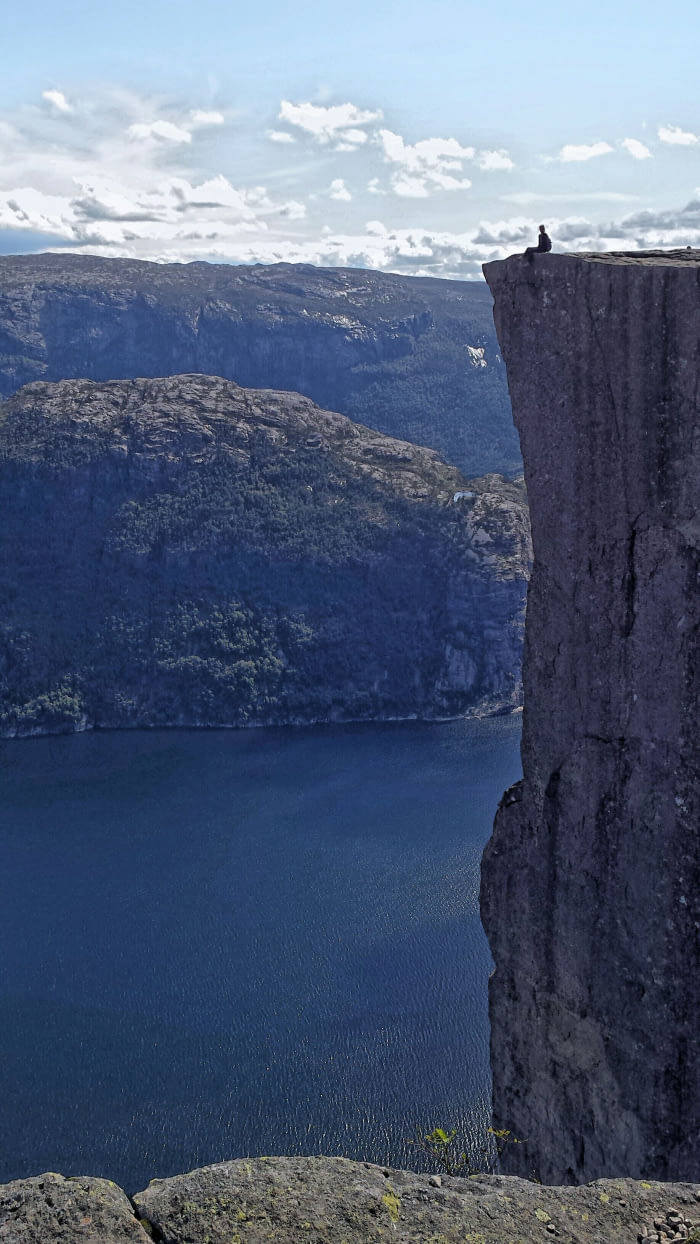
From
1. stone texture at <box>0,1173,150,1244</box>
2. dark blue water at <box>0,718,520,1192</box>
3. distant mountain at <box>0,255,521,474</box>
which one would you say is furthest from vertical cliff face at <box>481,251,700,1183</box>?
distant mountain at <box>0,255,521,474</box>

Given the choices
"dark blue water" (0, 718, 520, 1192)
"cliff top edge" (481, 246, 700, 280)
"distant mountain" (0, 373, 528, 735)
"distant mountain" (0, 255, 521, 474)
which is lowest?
"dark blue water" (0, 718, 520, 1192)

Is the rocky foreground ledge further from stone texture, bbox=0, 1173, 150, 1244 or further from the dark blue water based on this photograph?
the dark blue water

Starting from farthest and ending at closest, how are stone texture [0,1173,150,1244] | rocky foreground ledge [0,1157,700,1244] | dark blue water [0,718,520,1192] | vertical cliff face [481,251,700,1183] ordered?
dark blue water [0,718,520,1192] → vertical cliff face [481,251,700,1183] → rocky foreground ledge [0,1157,700,1244] → stone texture [0,1173,150,1244]

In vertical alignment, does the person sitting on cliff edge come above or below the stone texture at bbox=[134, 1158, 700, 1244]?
above

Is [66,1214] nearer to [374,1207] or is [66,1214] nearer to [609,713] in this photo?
[374,1207]

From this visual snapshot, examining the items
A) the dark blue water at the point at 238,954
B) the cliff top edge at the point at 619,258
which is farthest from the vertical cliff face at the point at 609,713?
the dark blue water at the point at 238,954

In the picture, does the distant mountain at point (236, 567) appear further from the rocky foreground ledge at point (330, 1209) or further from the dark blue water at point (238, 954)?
the rocky foreground ledge at point (330, 1209)

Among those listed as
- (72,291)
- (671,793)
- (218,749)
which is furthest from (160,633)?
(72,291)

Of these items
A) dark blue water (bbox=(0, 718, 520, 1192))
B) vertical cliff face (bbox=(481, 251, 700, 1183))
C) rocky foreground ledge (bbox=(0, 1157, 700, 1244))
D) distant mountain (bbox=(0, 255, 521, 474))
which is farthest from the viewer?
distant mountain (bbox=(0, 255, 521, 474))
